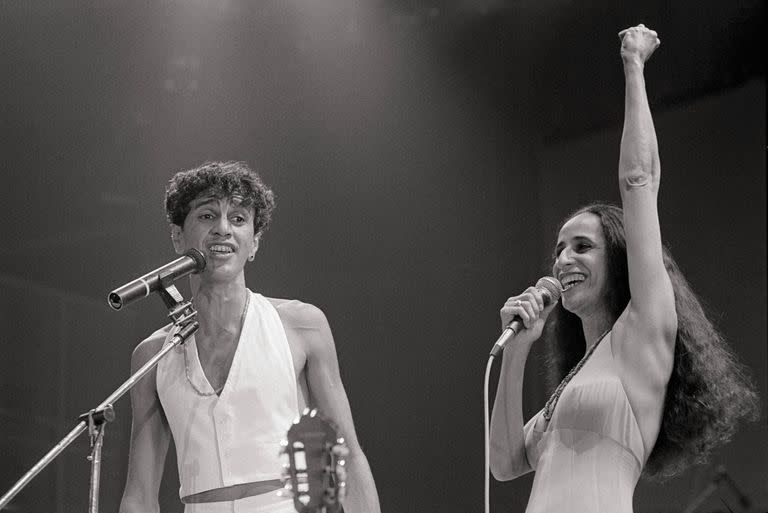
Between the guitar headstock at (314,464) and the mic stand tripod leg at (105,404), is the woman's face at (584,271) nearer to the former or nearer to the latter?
the mic stand tripod leg at (105,404)

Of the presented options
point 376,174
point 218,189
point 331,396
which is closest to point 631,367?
point 331,396

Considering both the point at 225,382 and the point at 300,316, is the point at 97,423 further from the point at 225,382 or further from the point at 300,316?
the point at 300,316

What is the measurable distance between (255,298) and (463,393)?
4.34 feet

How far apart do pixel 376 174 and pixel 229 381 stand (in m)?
1.68

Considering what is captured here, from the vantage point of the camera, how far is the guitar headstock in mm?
1552

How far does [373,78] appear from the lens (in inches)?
180

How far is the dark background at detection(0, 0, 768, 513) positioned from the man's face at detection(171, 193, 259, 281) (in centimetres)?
110

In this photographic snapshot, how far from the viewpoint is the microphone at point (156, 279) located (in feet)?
8.25

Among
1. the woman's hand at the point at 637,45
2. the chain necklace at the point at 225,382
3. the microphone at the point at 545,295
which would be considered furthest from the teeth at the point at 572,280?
the chain necklace at the point at 225,382

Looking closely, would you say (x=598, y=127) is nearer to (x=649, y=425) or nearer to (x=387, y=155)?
(x=387, y=155)

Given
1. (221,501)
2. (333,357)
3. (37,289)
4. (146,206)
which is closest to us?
(221,501)

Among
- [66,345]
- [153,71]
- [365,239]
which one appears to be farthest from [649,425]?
[153,71]

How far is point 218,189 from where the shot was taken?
124 inches

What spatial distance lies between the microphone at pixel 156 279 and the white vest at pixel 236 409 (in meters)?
0.36
